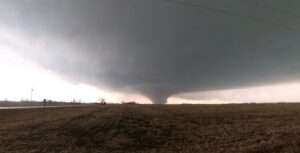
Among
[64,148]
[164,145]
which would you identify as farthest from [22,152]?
[164,145]

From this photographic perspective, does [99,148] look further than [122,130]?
No

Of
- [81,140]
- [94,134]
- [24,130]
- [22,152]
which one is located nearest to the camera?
[22,152]

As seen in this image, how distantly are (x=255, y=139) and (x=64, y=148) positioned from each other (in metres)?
15.1

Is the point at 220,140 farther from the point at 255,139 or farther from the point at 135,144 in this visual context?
the point at 135,144

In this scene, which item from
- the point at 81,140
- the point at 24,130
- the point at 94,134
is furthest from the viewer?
the point at 24,130

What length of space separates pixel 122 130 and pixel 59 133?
6.54 meters

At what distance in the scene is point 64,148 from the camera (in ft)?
77.1

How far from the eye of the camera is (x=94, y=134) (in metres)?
29.7

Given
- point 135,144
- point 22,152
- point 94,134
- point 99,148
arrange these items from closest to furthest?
point 22,152
point 99,148
point 135,144
point 94,134

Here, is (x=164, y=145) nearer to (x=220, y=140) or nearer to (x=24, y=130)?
(x=220, y=140)

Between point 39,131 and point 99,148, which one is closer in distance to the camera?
point 99,148

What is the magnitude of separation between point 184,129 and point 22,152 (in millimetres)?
16632

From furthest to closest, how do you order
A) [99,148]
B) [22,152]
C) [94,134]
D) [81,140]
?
[94,134]
[81,140]
[99,148]
[22,152]

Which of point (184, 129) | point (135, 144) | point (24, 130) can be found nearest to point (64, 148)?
point (135, 144)
